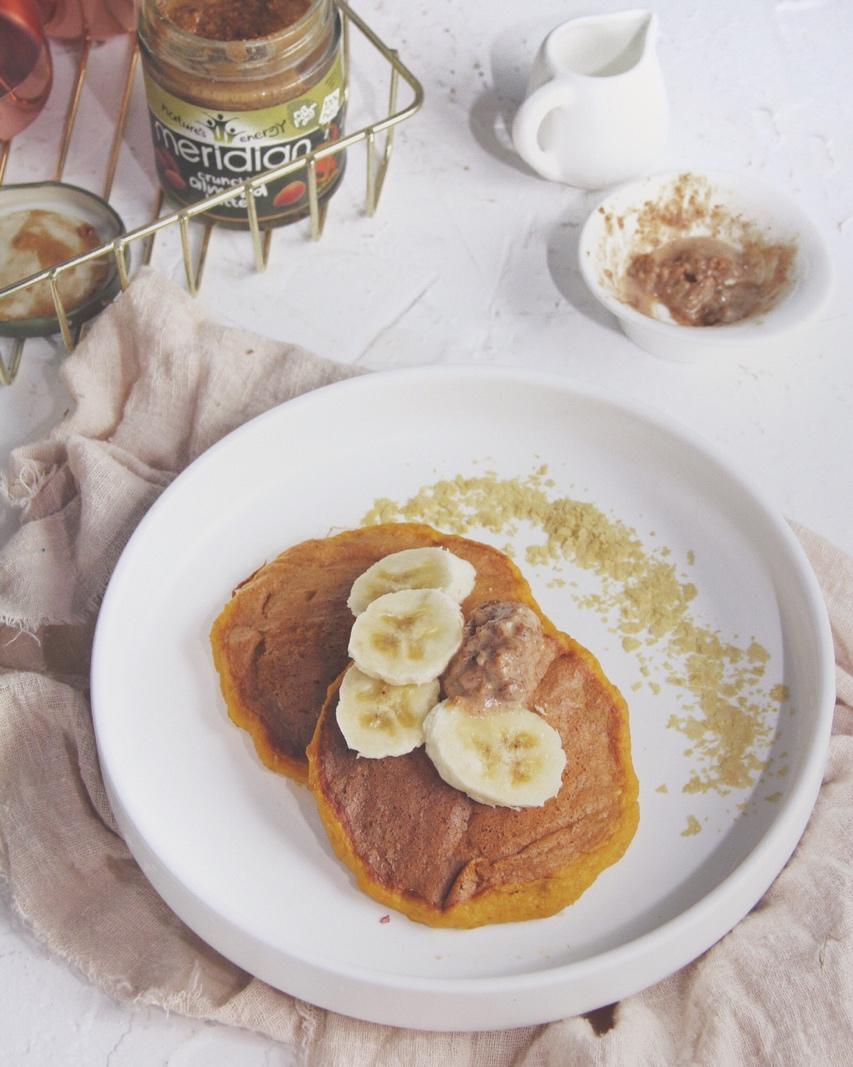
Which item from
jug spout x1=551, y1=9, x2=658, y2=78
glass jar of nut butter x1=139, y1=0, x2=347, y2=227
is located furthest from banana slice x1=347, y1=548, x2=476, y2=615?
jug spout x1=551, y1=9, x2=658, y2=78

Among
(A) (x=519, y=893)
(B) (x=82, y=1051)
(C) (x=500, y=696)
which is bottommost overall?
(B) (x=82, y=1051)

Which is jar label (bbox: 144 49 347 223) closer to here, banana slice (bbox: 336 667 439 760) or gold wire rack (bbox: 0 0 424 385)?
gold wire rack (bbox: 0 0 424 385)

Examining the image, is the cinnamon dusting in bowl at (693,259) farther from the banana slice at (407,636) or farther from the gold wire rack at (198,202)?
the banana slice at (407,636)

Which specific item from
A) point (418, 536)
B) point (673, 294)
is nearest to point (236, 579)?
point (418, 536)

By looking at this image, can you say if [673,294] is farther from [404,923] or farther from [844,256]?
[404,923]

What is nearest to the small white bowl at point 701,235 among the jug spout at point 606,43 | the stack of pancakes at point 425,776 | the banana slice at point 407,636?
the jug spout at point 606,43

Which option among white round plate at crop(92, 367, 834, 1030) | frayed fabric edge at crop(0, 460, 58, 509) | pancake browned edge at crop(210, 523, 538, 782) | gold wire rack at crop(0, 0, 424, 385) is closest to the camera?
white round plate at crop(92, 367, 834, 1030)
